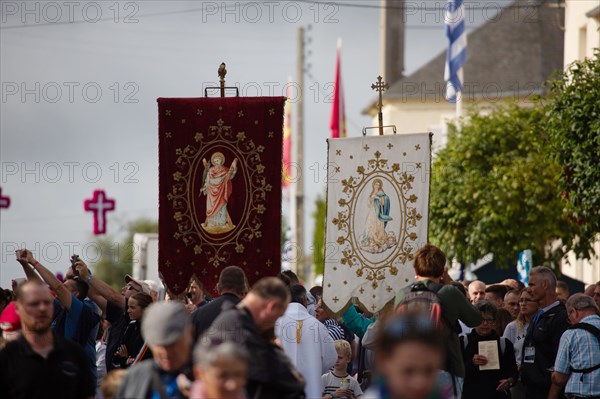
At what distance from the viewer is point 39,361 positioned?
27.6ft

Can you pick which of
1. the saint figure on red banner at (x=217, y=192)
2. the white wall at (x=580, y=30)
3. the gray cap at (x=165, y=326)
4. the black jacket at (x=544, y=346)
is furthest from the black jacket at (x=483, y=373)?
the white wall at (x=580, y=30)

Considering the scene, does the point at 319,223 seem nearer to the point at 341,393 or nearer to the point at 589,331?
the point at 341,393

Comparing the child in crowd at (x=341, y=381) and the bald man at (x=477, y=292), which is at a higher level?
the bald man at (x=477, y=292)

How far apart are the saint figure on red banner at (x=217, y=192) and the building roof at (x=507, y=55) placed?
45721mm

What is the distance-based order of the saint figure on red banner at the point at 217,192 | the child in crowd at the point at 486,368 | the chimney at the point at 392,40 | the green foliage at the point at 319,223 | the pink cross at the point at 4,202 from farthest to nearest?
1. the green foliage at the point at 319,223
2. the chimney at the point at 392,40
3. the pink cross at the point at 4,202
4. the child in crowd at the point at 486,368
5. the saint figure on red banner at the point at 217,192

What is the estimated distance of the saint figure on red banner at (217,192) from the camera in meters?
12.9

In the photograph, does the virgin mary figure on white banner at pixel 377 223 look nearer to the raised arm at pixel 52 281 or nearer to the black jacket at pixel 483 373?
the black jacket at pixel 483 373

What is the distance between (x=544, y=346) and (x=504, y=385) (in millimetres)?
557

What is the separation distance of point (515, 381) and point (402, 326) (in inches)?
287

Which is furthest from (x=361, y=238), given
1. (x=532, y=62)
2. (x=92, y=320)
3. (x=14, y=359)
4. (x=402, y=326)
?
(x=532, y=62)

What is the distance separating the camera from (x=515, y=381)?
13.2 meters

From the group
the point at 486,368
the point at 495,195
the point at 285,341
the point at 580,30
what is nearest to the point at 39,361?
the point at 285,341

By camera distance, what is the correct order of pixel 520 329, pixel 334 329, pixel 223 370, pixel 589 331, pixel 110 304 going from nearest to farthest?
pixel 223 370
pixel 589 331
pixel 110 304
pixel 520 329
pixel 334 329

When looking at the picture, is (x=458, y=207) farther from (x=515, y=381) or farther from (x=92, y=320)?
(x=92, y=320)
